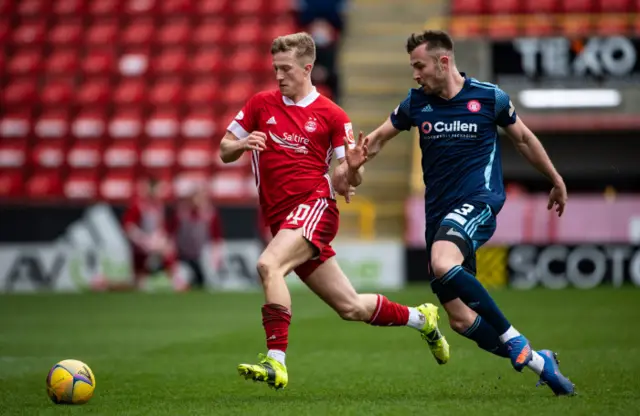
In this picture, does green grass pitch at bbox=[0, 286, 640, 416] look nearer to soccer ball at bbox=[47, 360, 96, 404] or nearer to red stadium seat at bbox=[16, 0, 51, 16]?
soccer ball at bbox=[47, 360, 96, 404]

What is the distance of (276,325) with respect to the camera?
6926 mm

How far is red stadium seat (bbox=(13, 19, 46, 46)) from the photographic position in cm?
2570

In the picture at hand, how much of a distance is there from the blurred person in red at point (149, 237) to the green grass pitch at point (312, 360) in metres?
2.99

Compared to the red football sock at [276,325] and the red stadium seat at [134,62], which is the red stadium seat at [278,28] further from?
the red football sock at [276,325]

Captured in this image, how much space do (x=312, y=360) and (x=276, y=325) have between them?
243 cm

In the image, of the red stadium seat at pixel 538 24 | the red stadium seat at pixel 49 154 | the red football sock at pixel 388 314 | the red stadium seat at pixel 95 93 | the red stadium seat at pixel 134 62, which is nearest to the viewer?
the red football sock at pixel 388 314

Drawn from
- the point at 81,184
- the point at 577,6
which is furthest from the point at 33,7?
the point at 577,6

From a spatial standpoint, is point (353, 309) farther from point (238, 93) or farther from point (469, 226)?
point (238, 93)

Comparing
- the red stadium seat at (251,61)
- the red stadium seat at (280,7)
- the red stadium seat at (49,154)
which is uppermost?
the red stadium seat at (280,7)

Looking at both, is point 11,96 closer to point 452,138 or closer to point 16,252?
point 16,252

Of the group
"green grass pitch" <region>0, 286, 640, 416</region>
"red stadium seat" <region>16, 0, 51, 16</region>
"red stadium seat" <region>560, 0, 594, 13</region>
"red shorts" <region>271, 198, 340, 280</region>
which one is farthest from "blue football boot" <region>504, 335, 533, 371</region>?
"red stadium seat" <region>16, 0, 51, 16</region>

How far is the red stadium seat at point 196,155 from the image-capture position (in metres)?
22.2

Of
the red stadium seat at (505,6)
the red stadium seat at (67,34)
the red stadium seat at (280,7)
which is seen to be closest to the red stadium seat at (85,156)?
the red stadium seat at (67,34)

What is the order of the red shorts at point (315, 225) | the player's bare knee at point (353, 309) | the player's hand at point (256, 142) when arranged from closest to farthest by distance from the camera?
the player's hand at point (256, 142) < the red shorts at point (315, 225) < the player's bare knee at point (353, 309)
